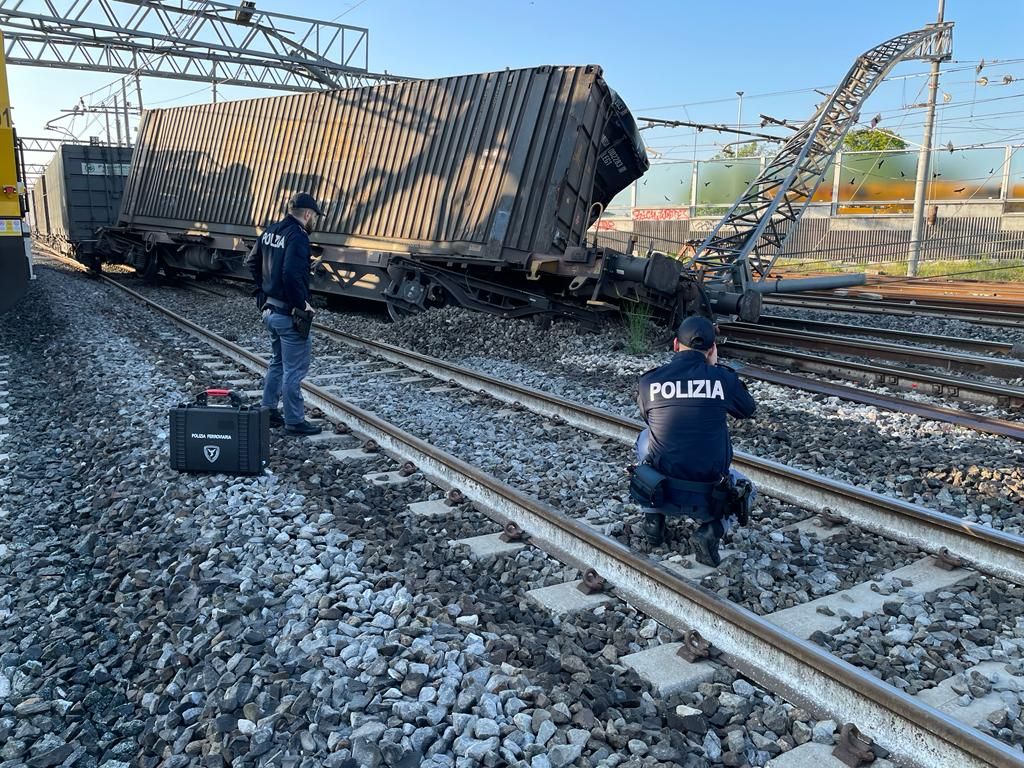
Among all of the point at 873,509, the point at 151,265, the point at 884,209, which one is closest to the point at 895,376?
the point at 873,509

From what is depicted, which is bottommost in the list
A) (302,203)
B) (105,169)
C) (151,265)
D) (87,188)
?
(151,265)

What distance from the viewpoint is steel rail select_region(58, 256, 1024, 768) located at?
98.7 inches

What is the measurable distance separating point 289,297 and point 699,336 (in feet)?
11.1

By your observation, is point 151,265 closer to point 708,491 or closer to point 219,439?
point 219,439

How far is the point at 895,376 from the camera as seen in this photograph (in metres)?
8.48

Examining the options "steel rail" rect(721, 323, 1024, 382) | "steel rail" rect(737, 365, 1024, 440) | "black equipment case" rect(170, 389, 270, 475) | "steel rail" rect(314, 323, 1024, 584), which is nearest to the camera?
"steel rail" rect(314, 323, 1024, 584)

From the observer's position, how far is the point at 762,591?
12.3 ft

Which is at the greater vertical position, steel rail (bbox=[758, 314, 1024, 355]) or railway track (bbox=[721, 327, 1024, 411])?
steel rail (bbox=[758, 314, 1024, 355])

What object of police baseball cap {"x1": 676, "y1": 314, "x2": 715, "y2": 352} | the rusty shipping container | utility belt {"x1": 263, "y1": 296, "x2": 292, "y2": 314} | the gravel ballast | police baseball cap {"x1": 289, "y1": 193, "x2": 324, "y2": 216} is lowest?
the gravel ballast

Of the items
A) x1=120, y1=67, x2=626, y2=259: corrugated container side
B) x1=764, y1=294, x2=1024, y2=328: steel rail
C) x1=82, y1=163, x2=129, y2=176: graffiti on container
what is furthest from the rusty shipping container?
x1=764, y1=294, x2=1024, y2=328: steel rail

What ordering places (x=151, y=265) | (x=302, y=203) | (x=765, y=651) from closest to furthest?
1. (x=765, y=651)
2. (x=302, y=203)
3. (x=151, y=265)

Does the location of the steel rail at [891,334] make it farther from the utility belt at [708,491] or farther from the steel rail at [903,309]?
the utility belt at [708,491]

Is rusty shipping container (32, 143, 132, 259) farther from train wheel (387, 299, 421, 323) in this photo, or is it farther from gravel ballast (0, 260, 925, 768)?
gravel ballast (0, 260, 925, 768)

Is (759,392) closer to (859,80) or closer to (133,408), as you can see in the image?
(133,408)
